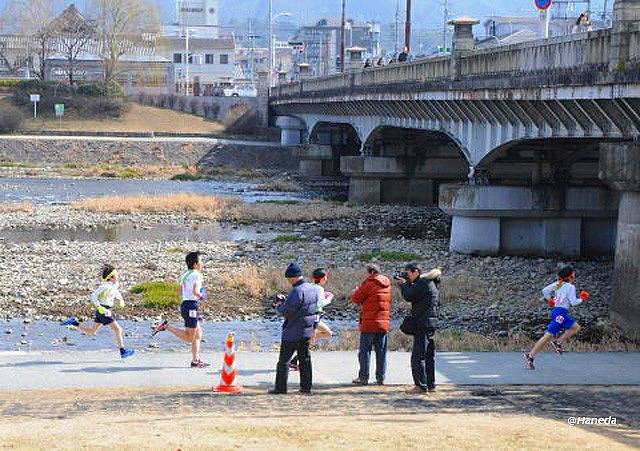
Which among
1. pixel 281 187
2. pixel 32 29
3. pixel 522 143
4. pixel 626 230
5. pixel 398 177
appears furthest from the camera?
pixel 32 29

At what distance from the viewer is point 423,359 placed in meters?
15.6

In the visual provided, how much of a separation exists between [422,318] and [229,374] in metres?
2.39

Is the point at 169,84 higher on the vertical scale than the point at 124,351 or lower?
higher

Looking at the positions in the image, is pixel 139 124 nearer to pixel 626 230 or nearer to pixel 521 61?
pixel 521 61

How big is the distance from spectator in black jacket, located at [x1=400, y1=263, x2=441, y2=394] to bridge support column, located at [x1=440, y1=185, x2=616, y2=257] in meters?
19.0

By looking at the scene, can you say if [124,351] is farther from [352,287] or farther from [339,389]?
[352,287]

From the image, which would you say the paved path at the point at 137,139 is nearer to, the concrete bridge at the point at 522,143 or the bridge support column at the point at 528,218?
the concrete bridge at the point at 522,143

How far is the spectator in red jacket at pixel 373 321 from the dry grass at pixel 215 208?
30041 mm

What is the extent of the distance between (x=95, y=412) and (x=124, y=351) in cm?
335

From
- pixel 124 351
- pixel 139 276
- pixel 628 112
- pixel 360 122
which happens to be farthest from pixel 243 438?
pixel 360 122

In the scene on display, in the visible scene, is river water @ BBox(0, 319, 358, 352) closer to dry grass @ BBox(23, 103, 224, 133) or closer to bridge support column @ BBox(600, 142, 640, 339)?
bridge support column @ BBox(600, 142, 640, 339)

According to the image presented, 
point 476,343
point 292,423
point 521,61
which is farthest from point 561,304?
point 521,61

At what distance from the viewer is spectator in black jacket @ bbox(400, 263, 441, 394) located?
15422 millimetres

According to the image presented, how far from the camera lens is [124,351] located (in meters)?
17.5
